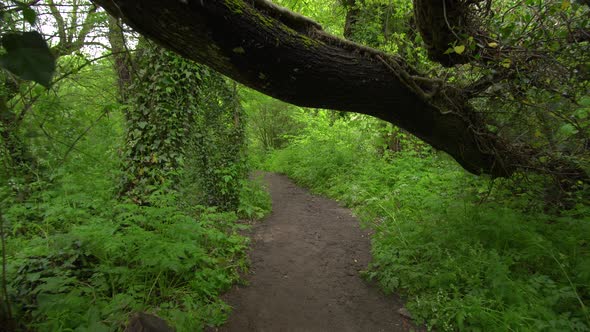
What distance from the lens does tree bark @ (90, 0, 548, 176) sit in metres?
2.20

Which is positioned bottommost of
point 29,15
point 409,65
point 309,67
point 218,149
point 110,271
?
point 110,271

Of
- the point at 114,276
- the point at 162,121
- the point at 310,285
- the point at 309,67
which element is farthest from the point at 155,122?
the point at 310,285

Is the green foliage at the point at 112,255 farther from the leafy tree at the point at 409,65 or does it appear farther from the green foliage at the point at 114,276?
the leafy tree at the point at 409,65

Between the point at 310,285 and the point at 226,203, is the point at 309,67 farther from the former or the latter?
the point at 226,203

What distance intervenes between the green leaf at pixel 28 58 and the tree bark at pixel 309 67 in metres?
1.01

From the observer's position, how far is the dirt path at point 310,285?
132 inches

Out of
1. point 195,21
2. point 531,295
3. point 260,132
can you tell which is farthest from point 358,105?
point 260,132

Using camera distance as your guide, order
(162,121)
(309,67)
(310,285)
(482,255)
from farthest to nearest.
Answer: (162,121) → (310,285) → (482,255) → (309,67)

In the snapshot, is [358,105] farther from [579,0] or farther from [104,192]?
[104,192]

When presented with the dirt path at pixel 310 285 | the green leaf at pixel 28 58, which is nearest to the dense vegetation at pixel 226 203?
the green leaf at pixel 28 58

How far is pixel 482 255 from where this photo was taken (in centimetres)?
361

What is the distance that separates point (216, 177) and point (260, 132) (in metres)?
13.3

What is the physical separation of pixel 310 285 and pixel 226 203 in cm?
305

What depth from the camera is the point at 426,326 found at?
3.19 meters
